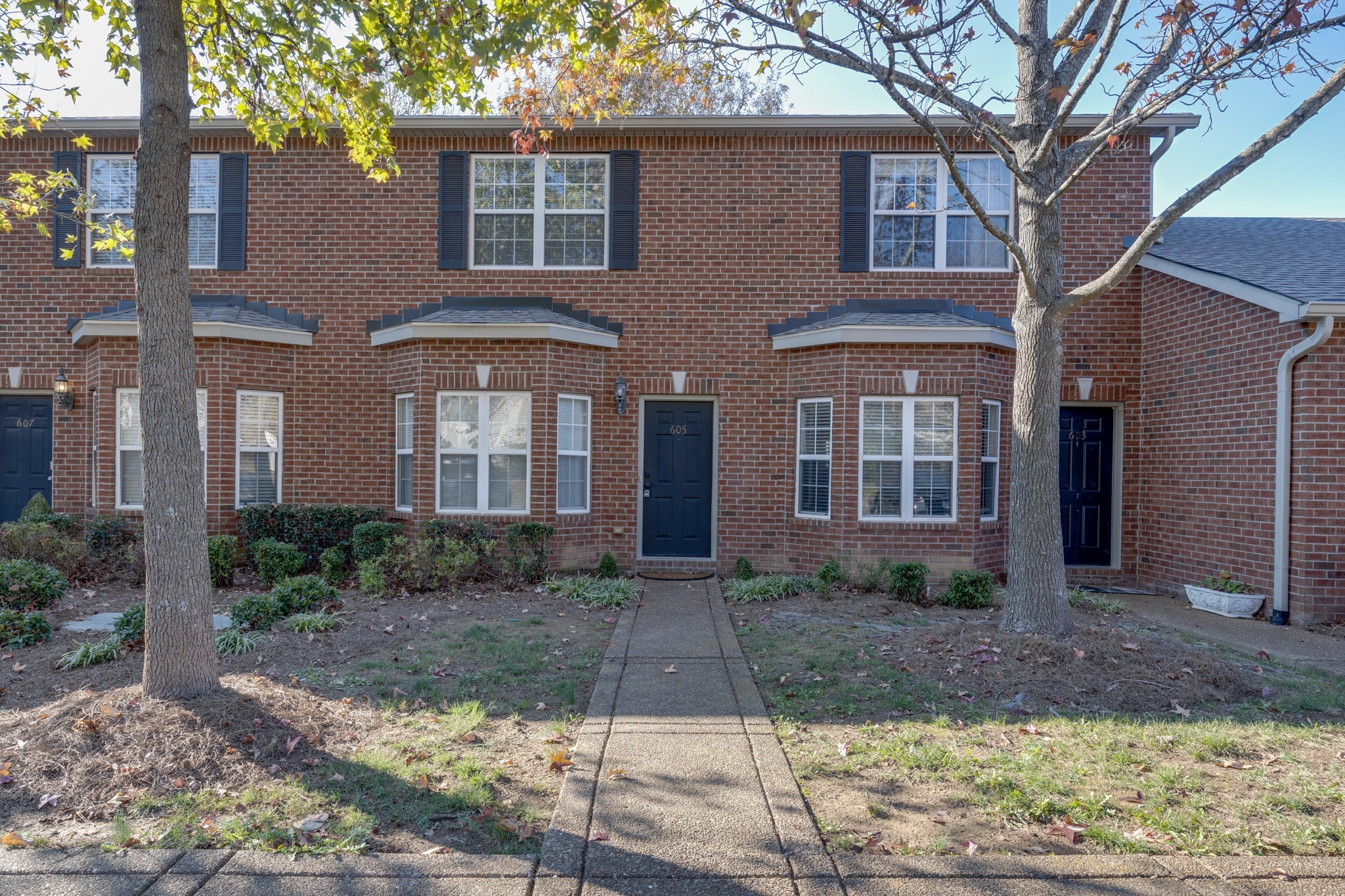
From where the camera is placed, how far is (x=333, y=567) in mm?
8562

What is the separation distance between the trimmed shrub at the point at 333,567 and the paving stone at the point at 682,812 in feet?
18.7

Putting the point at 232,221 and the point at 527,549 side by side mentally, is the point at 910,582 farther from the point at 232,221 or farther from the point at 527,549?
the point at 232,221

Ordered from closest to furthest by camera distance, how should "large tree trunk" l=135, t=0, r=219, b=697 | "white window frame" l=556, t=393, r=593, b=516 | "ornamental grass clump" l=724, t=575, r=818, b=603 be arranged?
"large tree trunk" l=135, t=0, r=219, b=697 → "ornamental grass clump" l=724, t=575, r=818, b=603 → "white window frame" l=556, t=393, r=593, b=516

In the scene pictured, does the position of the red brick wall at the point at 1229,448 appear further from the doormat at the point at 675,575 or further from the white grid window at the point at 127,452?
the white grid window at the point at 127,452

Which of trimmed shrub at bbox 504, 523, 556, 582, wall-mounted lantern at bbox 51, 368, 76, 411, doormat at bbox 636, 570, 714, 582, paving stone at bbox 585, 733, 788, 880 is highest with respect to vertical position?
wall-mounted lantern at bbox 51, 368, 76, 411

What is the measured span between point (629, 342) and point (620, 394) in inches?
30.0

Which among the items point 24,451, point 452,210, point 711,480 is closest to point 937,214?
point 711,480

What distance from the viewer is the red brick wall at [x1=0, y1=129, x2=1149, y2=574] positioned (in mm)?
9773

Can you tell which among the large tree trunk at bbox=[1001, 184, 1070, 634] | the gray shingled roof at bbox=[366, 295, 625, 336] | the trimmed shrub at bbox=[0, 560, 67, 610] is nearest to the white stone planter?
the large tree trunk at bbox=[1001, 184, 1070, 634]

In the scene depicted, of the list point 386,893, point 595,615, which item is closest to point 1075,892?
point 386,893

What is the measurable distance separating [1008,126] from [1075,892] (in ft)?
18.4

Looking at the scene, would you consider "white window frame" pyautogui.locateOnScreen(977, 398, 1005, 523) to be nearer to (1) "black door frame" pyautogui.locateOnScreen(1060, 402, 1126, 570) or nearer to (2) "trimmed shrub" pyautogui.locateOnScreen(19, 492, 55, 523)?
(1) "black door frame" pyautogui.locateOnScreen(1060, 402, 1126, 570)

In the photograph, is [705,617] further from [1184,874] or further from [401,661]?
[1184,874]

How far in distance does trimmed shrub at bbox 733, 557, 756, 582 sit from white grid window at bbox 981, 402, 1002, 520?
3016 millimetres
